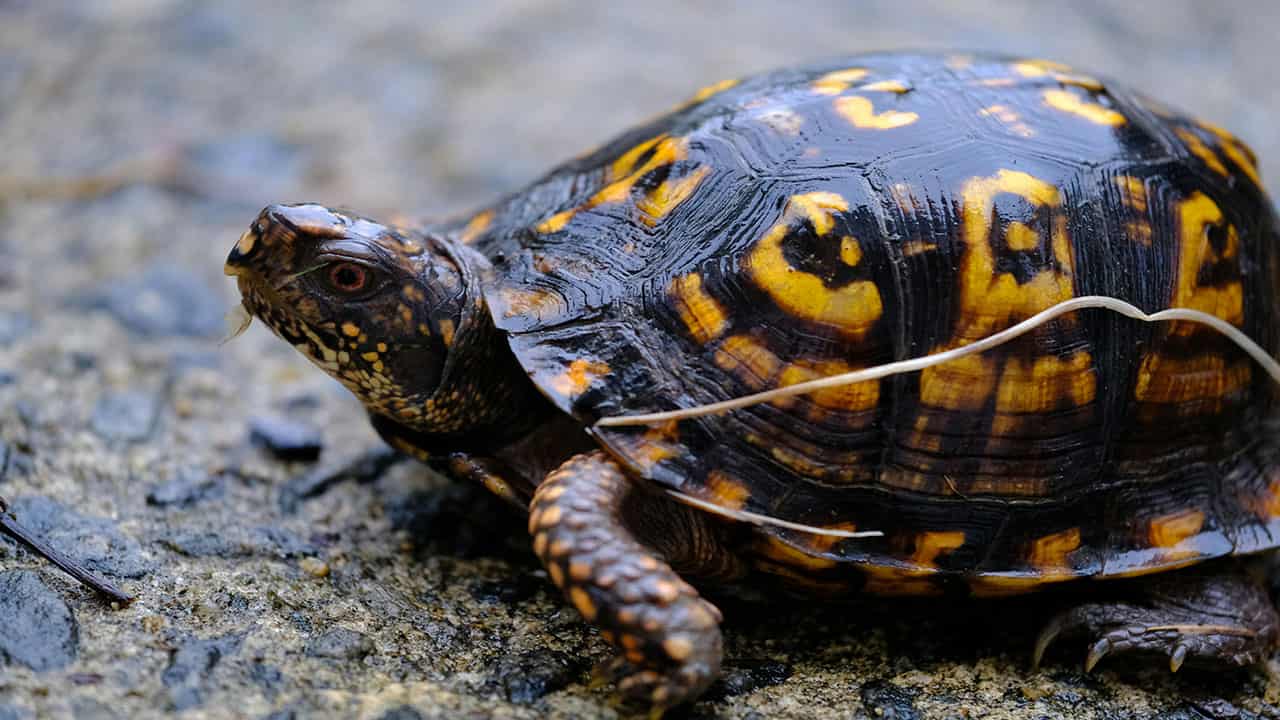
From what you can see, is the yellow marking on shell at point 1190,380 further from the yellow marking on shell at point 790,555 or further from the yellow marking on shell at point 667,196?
the yellow marking on shell at point 667,196

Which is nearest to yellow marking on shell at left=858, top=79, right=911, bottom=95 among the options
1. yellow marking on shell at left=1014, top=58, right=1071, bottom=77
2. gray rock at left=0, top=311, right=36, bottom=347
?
yellow marking on shell at left=1014, top=58, right=1071, bottom=77

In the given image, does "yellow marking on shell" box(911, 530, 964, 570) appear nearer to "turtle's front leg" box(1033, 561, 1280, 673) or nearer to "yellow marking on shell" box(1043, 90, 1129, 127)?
"turtle's front leg" box(1033, 561, 1280, 673)

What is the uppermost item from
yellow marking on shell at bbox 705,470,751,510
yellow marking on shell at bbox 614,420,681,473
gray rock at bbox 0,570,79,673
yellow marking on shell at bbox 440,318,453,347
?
yellow marking on shell at bbox 440,318,453,347

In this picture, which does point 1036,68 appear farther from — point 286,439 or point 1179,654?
point 286,439

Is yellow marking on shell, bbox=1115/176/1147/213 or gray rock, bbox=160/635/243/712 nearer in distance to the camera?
gray rock, bbox=160/635/243/712

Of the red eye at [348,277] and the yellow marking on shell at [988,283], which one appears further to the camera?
the red eye at [348,277]

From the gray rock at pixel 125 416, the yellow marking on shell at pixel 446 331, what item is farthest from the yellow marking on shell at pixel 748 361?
the gray rock at pixel 125 416
